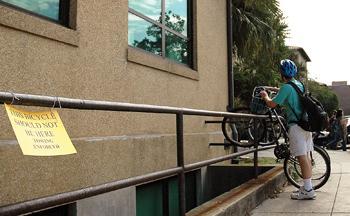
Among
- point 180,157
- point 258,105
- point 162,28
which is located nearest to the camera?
point 180,157

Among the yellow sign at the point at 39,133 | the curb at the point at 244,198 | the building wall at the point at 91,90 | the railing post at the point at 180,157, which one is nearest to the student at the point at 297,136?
the curb at the point at 244,198

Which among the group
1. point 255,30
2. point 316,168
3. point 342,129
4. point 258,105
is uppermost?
point 255,30

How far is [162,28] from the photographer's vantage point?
7.45 metres

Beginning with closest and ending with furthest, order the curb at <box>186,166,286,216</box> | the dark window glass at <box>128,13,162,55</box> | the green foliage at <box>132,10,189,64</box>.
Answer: the curb at <box>186,166,286,216</box> → the dark window glass at <box>128,13,162,55</box> → the green foliage at <box>132,10,189,64</box>

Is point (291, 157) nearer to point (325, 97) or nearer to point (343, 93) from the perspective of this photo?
point (325, 97)

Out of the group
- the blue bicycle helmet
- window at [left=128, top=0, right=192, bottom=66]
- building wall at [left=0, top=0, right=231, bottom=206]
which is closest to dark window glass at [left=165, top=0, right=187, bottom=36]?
window at [left=128, top=0, right=192, bottom=66]

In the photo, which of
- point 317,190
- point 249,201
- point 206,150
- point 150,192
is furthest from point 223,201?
point 206,150

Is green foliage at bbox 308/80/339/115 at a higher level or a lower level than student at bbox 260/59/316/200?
higher

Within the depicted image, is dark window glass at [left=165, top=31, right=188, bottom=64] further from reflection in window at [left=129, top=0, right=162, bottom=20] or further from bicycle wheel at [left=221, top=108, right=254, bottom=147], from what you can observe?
bicycle wheel at [left=221, top=108, right=254, bottom=147]

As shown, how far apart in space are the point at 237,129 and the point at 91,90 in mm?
4387

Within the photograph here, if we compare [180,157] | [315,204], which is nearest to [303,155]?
[315,204]

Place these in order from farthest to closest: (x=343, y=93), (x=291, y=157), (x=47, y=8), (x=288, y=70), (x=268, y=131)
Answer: (x=343, y=93) < (x=268, y=131) < (x=291, y=157) < (x=288, y=70) < (x=47, y=8)

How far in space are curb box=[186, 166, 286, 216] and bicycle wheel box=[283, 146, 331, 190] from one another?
0.18 metres

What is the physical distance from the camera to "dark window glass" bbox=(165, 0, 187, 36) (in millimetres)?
7762
